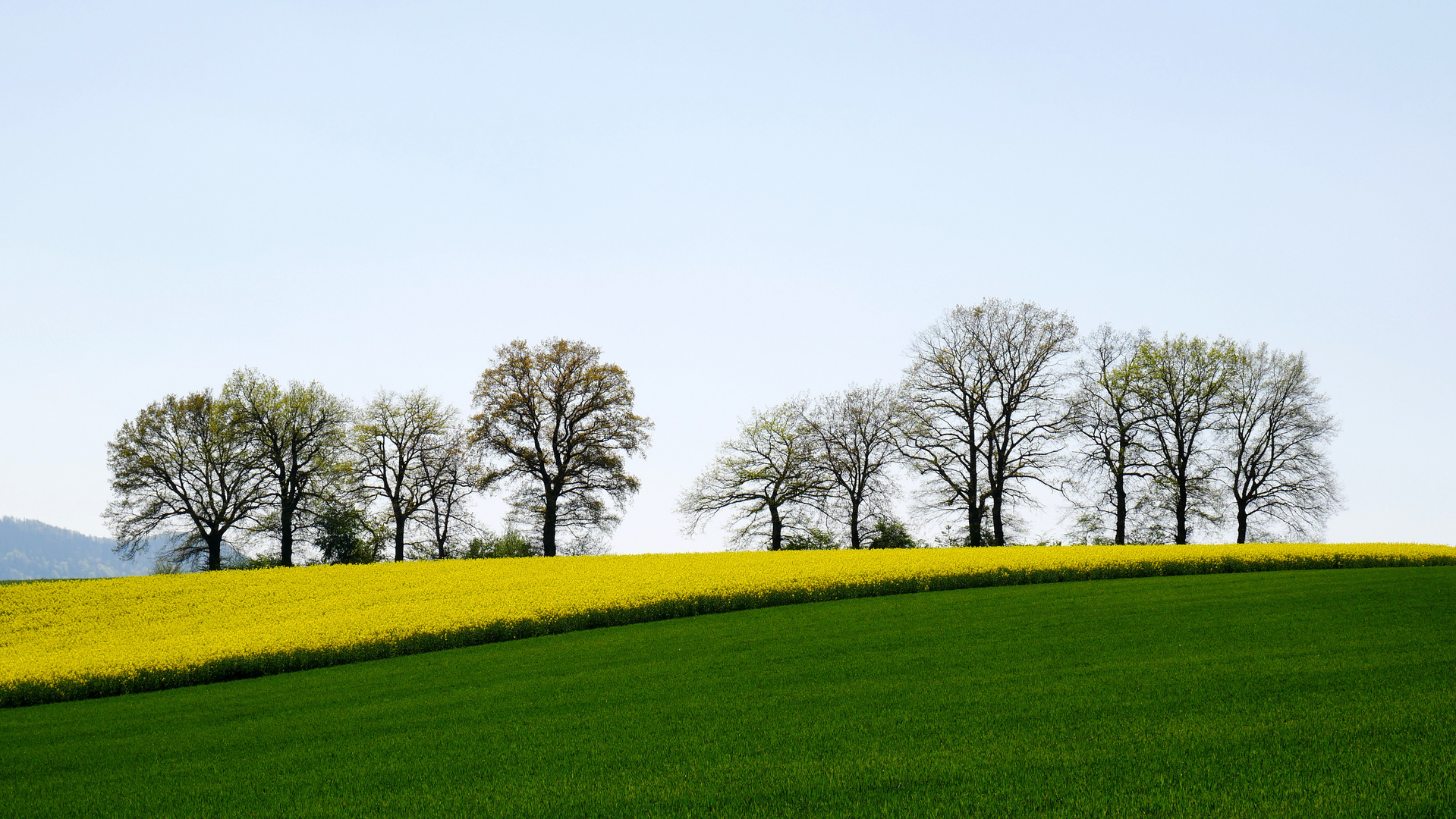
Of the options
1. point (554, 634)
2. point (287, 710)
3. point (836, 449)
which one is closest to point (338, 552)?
point (836, 449)

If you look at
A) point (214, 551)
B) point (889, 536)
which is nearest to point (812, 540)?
point (889, 536)

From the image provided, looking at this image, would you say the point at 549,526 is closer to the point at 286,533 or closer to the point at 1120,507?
the point at 286,533

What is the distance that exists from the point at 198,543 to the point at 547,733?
148 ft

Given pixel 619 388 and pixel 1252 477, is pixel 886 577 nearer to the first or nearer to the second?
pixel 619 388

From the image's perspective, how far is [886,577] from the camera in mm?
23953

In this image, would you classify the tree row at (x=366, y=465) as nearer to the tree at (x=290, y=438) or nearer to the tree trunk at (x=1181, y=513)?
the tree at (x=290, y=438)

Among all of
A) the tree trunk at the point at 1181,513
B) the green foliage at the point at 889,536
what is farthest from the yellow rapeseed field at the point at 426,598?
the green foliage at the point at 889,536

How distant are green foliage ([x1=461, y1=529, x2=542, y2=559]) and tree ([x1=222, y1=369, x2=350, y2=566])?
8546 mm

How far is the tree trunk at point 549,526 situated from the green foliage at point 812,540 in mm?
12429

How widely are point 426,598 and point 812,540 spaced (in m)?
25.8

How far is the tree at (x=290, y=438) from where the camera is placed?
153 feet

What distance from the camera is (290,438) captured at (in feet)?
156

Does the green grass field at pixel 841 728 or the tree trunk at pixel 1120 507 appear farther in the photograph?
the tree trunk at pixel 1120 507

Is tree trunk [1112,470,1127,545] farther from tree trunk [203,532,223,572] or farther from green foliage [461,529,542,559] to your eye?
tree trunk [203,532,223,572]
